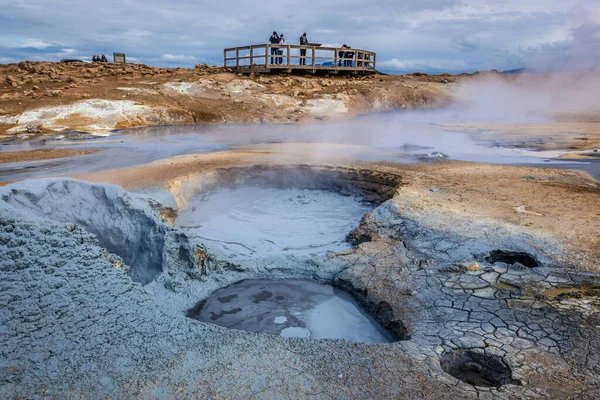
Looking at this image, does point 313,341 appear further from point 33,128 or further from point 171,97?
point 171,97

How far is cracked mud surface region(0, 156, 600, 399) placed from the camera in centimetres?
263

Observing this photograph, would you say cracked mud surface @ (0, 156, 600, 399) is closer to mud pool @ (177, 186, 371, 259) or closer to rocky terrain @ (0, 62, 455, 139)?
mud pool @ (177, 186, 371, 259)

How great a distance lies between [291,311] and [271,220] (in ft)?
9.42

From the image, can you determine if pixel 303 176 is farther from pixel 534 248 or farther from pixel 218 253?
pixel 534 248

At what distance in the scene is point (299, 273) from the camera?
15.4 ft

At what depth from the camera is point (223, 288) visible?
4453mm

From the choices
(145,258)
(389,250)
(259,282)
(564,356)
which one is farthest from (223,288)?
(564,356)

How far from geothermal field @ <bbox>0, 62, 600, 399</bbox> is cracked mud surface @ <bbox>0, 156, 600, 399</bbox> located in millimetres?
14

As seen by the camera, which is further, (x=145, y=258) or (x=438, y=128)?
(x=438, y=128)

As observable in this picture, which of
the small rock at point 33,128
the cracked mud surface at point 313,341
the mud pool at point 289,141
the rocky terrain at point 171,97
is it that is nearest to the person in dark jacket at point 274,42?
the rocky terrain at point 171,97

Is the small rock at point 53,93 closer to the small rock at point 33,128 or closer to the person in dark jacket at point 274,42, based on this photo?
the small rock at point 33,128

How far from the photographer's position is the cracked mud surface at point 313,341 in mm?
2631

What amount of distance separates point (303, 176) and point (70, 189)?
4.30 metres

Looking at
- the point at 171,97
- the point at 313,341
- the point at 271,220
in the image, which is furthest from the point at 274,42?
the point at 313,341
